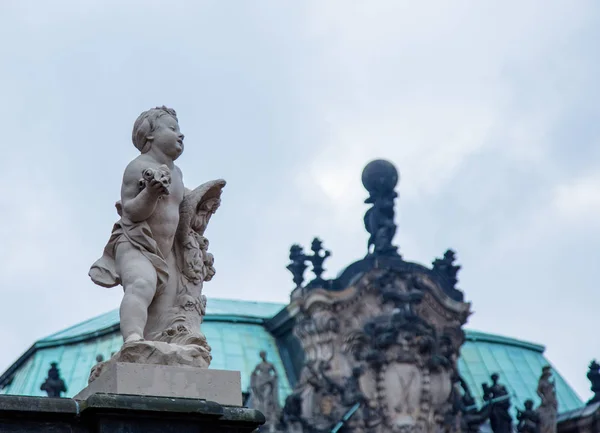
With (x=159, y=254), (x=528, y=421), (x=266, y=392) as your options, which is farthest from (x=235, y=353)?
(x=159, y=254)

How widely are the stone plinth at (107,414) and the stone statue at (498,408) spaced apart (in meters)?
32.1

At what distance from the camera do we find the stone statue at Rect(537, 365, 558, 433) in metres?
47.0

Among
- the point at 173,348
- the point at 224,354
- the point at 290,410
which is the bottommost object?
the point at 173,348

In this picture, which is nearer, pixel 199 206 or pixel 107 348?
pixel 199 206

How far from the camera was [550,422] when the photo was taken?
1852 inches

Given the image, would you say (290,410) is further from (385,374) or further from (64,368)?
(64,368)

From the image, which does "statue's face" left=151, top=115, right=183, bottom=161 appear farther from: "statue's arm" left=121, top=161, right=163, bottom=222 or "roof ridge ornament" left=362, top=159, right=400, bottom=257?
"roof ridge ornament" left=362, top=159, right=400, bottom=257

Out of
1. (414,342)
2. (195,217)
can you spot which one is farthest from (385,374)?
(195,217)

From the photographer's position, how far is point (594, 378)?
47625mm

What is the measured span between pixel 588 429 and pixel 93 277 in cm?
3446

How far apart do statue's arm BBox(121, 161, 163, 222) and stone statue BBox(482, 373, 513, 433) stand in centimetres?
3159

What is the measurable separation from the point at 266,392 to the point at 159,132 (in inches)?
1061

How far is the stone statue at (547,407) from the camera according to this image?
154 ft

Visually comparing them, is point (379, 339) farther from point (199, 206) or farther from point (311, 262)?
point (199, 206)
